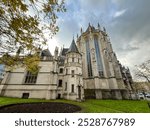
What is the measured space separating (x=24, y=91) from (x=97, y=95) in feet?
58.4

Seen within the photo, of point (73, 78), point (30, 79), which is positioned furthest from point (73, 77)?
point (30, 79)

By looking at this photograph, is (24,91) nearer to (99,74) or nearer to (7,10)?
(7,10)

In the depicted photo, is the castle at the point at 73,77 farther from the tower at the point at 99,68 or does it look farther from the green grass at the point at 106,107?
the green grass at the point at 106,107

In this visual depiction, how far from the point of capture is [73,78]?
21.8 metres

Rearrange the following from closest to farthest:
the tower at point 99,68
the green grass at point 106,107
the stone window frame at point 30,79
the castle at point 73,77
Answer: the green grass at point 106,107
the castle at point 73,77
the stone window frame at point 30,79
the tower at point 99,68

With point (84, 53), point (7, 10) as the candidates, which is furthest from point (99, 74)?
point (7, 10)

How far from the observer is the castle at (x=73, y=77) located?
20.2 metres

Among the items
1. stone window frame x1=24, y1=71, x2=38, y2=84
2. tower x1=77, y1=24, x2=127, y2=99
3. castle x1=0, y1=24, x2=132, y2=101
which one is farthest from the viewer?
tower x1=77, y1=24, x2=127, y2=99

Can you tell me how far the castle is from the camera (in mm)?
20156

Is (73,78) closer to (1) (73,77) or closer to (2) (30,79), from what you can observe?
(1) (73,77)

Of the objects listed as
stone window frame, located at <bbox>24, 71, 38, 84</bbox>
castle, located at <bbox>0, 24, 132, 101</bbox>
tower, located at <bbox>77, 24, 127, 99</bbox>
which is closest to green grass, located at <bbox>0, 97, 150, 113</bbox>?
castle, located at <bbox>0, 24, 132, 101</bbox>

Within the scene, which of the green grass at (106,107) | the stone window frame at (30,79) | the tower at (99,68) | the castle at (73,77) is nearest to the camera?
the green grass at (106,107)

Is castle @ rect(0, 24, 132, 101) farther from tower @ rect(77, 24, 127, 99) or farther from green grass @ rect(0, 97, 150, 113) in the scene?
green grass @ rect(0, 97, 150, 113)

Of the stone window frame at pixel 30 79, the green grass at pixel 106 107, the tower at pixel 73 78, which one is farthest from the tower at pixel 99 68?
the stone window frame at pixel 30 79
